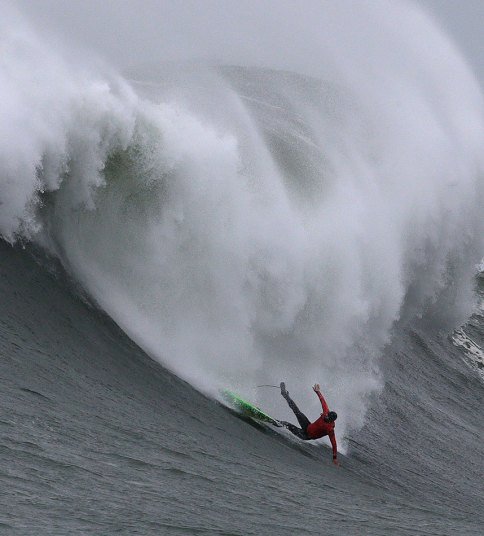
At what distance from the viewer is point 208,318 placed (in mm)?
13531

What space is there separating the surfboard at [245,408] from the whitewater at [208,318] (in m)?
0.22

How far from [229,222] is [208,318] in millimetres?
1696

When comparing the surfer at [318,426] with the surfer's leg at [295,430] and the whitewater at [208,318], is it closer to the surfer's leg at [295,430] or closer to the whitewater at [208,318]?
the surfer's leg at [295,430]

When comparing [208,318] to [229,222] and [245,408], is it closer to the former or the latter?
[229,222]

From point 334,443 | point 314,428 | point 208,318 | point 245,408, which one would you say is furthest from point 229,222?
point 334,443

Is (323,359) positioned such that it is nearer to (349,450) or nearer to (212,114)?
(349,450)

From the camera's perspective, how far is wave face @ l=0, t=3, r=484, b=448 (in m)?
12.0

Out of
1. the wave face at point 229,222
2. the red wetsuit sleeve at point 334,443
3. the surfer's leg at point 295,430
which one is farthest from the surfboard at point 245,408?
the red wetsuit sleeve at point 334,443

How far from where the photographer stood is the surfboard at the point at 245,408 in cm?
1163

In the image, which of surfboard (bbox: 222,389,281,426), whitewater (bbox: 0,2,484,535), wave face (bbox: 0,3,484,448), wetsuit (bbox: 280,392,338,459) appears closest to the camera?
whitewater (bbox: 0,2,484,535)

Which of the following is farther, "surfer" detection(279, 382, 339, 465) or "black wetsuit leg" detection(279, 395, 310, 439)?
"black wetsuit leg" detection(279, 395, 310, 439)

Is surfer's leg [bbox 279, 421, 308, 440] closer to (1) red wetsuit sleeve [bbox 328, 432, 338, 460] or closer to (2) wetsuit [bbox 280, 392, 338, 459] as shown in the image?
(2) wetsuit [bbox 280, 392, 338, 459]

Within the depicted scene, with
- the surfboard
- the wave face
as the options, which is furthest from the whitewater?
the surfboard

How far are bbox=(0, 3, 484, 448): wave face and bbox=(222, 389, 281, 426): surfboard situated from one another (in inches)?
16.8
